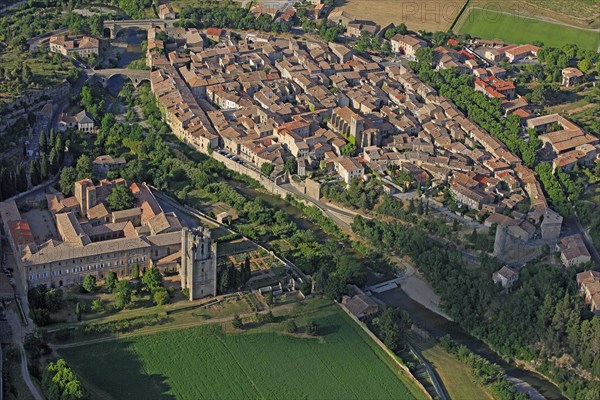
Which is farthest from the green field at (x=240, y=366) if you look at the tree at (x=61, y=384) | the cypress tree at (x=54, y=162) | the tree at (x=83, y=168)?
the cypress tree at (x=54, y=162)

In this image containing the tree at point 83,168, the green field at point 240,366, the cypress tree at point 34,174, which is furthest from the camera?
the cypress tree at point 34,174

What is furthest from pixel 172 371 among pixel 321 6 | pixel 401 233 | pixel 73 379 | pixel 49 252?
pixel 321 6

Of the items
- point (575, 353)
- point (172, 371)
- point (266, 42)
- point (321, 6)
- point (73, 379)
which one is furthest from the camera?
point (321, 6)

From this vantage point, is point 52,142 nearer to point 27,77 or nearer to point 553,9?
point 27,77

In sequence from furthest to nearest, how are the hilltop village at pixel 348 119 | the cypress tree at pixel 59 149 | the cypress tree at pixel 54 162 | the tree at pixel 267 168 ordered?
1. the tree at pixel 267 168
2. the hilltop village at pixel 348 119
3. the cypress tree at pixel 59 149
4. the cypress tree at pixel 54 162

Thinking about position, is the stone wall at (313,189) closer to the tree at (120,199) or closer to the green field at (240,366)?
the tree at (120,199)

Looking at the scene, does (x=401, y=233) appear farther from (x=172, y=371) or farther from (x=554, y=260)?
(x=172, y=371)
